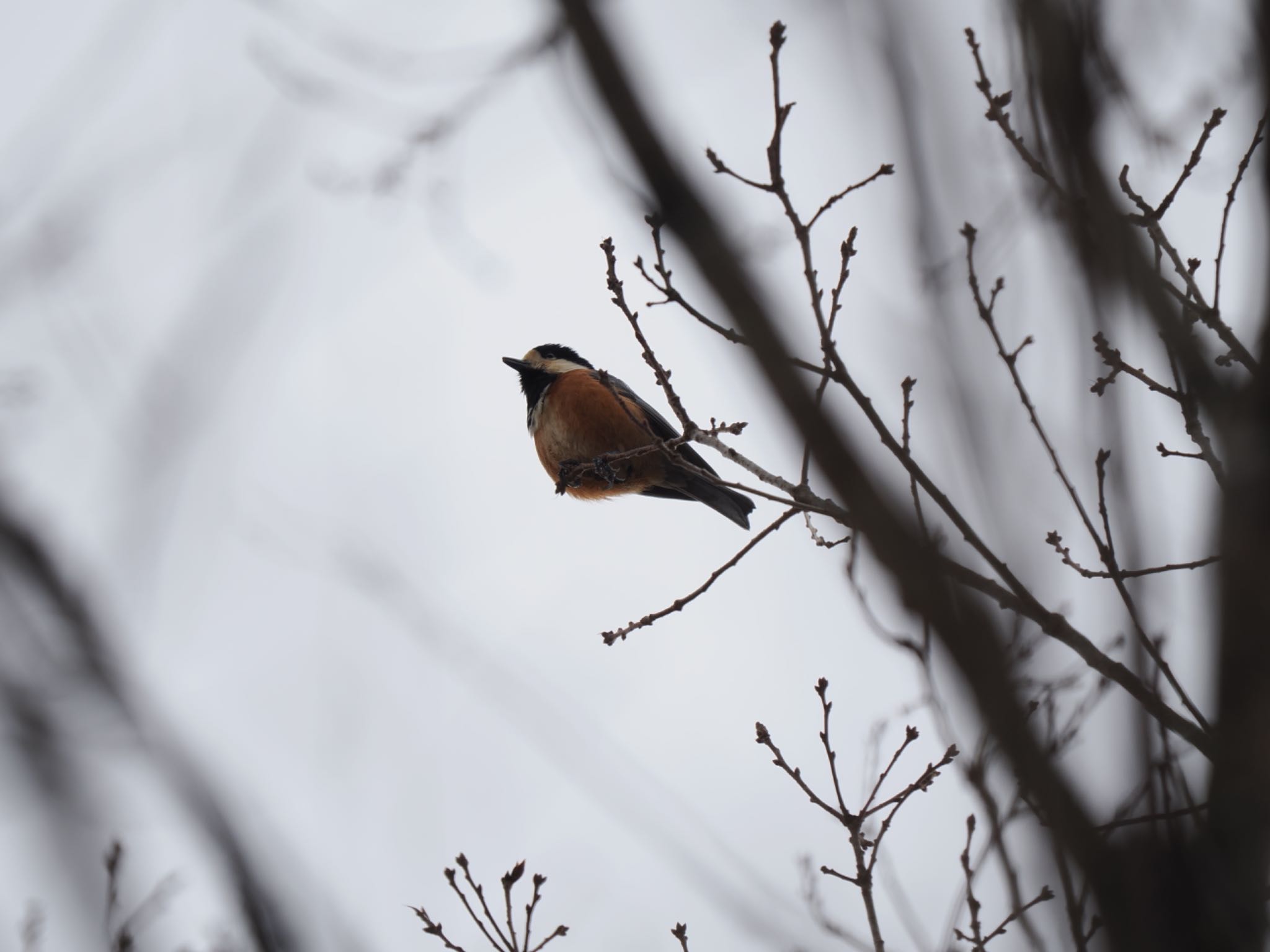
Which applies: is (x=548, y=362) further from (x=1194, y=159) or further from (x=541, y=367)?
(x=1194, y=159)

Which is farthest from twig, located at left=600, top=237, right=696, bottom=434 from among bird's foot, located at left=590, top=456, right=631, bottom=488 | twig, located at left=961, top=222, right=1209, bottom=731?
bird's foot, located at left=590, top=456, right=631, bottom=488

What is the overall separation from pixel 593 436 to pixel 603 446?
3.6 inches

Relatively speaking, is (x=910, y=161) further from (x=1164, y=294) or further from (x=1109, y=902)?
(x=1109, y=902)

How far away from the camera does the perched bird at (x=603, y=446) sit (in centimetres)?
659

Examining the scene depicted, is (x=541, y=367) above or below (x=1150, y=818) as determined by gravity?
above

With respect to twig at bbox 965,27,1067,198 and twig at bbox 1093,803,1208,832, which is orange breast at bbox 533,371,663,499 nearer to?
twig at bbox 965,27,1067,198

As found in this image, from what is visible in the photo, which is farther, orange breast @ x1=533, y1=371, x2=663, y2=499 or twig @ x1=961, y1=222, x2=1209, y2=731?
orange breast @ x1=533, y1=371, x2=663, y2=499

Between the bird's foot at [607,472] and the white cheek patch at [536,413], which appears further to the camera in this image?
the white cheek patch at [536,413]

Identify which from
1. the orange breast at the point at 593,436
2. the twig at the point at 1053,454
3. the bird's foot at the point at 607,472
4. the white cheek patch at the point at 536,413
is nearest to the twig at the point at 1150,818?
the twig at the point at 1053,454

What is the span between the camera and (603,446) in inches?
262

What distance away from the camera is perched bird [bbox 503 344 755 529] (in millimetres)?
6590

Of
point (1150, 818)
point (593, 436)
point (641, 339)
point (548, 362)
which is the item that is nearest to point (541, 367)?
point (548, 362)

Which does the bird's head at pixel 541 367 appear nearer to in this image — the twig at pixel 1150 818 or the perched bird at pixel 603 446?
the perched bird at pixel 603 446

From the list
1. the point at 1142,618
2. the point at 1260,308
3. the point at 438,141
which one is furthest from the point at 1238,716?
the point at 438,141
